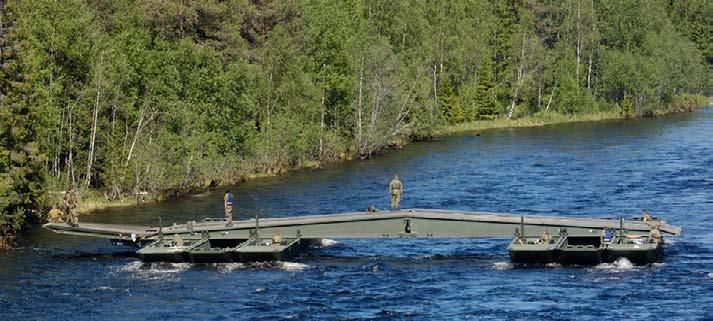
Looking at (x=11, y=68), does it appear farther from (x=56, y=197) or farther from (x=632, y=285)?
(x=632, y=285)

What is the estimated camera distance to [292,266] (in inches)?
2329

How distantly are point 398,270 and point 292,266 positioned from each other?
5309 millimetres

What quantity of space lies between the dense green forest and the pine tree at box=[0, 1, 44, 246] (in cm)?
9

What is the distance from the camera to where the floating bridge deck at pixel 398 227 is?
60719 mm

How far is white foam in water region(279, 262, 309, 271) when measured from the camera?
192 ft

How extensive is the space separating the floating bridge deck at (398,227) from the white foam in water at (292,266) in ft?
8.91

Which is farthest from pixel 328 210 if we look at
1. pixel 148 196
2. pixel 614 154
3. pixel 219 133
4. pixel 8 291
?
pixel 614 154

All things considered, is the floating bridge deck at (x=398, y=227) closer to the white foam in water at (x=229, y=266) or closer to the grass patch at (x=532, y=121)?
the white foam in water at (x=229, y=266)

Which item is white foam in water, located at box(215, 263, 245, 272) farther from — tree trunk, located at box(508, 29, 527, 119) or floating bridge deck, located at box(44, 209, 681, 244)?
tree trunk, located at box(508, 29, 527, 119)

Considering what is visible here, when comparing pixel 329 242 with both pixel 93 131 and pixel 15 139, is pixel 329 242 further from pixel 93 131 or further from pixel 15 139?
pixel 93 131

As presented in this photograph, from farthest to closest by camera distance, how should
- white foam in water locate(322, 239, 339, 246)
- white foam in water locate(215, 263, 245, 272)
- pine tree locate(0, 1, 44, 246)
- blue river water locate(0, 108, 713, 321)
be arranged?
white foam in water locate(322, 239, 339, 246) < pine tree locate(0, 1, 44, 246) < white foam in water locate(215, 263, 245, 272) < blue river water locate(0, 108, 713, 321)

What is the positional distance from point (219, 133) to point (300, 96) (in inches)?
525

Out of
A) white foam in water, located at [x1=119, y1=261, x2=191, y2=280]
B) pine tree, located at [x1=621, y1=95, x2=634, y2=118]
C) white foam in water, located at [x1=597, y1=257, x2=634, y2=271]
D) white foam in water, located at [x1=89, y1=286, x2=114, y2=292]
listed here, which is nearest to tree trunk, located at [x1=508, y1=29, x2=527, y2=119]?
pine tree, located at [x1=621, y1=95, x2=634, y2=118]

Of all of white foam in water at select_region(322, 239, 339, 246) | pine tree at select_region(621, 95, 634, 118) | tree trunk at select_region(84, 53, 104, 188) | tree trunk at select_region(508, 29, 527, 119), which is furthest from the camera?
pine tree at select_region(621, 95, 634, 118)
